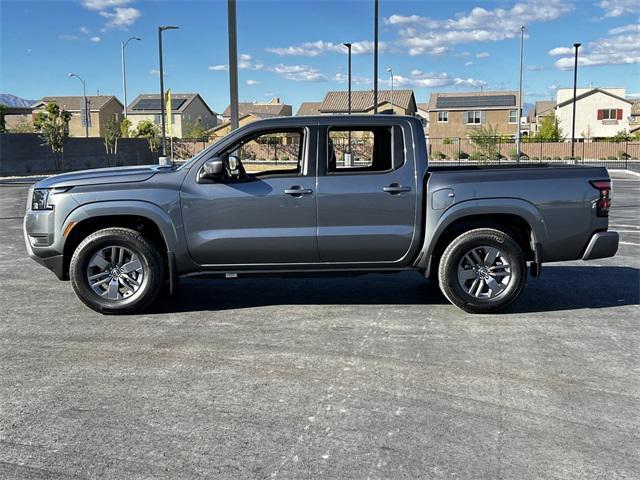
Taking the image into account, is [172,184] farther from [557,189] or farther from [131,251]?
[557,189]

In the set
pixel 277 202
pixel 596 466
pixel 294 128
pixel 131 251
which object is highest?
pixel 294 128

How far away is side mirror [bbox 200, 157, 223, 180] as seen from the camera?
629cm

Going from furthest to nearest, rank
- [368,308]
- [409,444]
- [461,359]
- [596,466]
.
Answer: [368,308] → [461,359] → [409,444] → [596,466]

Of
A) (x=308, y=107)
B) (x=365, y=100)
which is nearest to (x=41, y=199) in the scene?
(x=365, y=100)

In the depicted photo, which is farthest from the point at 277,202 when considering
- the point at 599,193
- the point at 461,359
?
the point at 599,193

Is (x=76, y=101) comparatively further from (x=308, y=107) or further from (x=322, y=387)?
(x=322, y=387)

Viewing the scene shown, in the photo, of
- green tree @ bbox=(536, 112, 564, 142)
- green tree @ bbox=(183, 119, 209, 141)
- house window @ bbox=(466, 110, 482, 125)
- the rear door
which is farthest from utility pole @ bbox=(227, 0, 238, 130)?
green tree @ bbox=(183, 119, 209, 141)

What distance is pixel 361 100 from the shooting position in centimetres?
8012

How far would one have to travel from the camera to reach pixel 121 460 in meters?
3.57

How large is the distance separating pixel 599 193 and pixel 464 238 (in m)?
1.42

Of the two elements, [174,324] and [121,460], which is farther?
[174,324]

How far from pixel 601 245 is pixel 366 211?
7.74 feet

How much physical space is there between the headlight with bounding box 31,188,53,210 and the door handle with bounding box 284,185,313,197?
2.33 meters

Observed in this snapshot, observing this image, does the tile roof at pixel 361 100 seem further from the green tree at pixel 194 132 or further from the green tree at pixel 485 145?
the green tree at pixel 485 145
